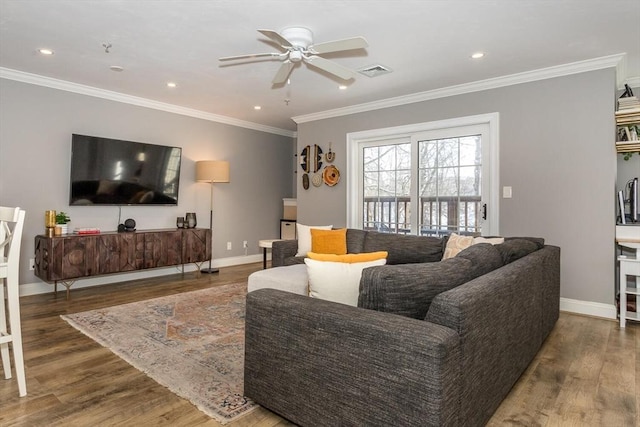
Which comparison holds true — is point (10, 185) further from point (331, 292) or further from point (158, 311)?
point (331, 292)

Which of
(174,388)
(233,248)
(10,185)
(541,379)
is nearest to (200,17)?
(174,388)

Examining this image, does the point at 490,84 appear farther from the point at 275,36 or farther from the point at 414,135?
the point at 275,36

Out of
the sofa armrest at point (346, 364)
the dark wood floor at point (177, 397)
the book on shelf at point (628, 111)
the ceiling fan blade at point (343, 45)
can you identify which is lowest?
the dark wood floor at point (177, 397)

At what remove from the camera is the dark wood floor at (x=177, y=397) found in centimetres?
190

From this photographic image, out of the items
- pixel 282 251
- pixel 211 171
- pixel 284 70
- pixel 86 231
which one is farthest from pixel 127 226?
pixel 284 70

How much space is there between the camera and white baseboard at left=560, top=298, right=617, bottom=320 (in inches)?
142

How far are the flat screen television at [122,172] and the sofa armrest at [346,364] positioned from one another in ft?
12.6

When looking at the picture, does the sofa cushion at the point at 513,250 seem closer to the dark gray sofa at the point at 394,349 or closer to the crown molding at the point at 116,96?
the dark gray sofa at the point at 394,349

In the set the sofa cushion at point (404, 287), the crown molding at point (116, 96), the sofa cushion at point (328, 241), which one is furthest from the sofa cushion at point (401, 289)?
the crown molding at point (116, 96)

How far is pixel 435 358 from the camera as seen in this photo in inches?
50.4

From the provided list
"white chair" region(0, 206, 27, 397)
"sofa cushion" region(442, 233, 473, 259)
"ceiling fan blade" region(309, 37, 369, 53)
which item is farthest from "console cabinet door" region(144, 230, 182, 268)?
"sofa cushion" region(442, 233, 473, 259)

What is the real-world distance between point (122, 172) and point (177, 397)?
3.72 m

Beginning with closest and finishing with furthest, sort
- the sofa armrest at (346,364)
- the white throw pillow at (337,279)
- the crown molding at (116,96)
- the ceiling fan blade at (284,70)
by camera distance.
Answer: the sofa armrest at (346,364) → the white throw pillow at (337,279) → the ceiling fan blade at (284,70) → the crown molding at (116,96)

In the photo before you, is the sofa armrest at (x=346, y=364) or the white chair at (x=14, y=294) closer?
the sofa armrest at (x=346, y=364)
